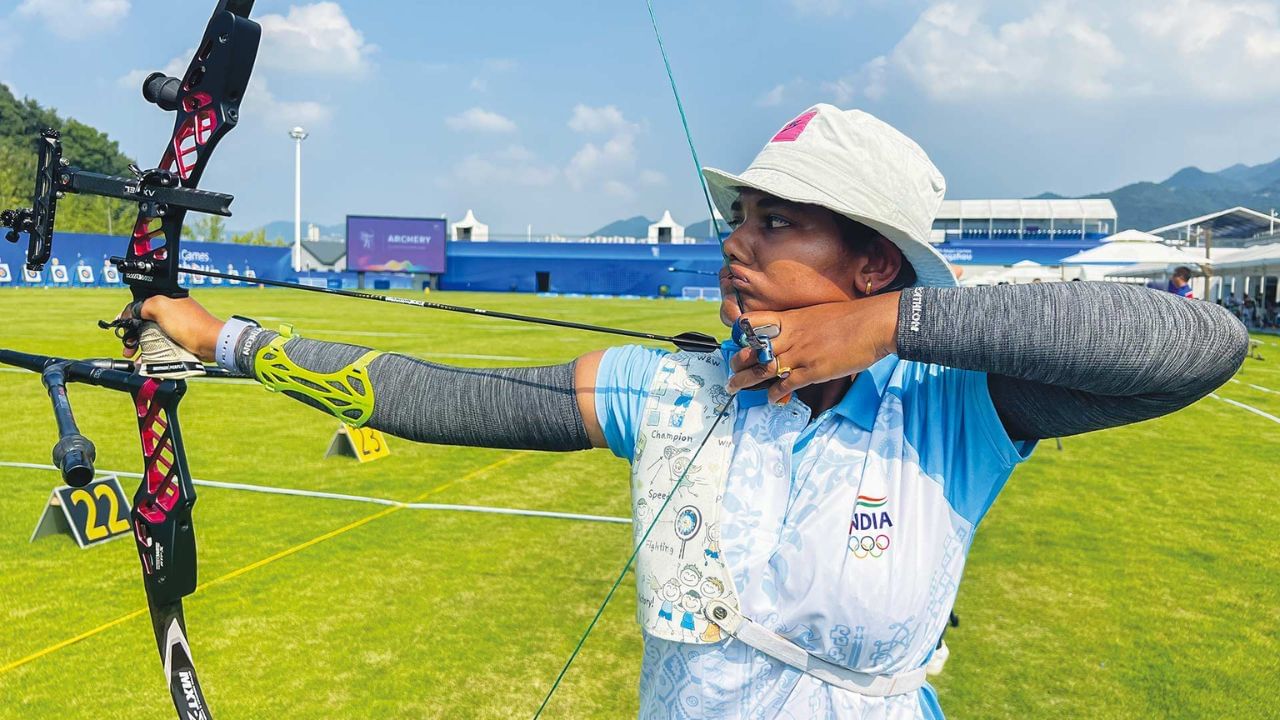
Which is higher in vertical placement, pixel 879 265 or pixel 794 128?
pixel 794 128

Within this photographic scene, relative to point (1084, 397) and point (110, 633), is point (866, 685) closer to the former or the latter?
point (1084, 397)

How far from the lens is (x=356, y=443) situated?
7.07 meters

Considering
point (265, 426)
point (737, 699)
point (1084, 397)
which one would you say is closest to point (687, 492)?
point (737, 699)

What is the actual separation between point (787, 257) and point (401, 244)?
55.4 m

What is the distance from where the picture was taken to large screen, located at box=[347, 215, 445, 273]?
54.2 m

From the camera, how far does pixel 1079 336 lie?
1.28 metres

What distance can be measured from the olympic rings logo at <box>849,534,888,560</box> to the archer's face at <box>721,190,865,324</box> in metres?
0.35

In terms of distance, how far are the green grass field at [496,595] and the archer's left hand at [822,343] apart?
2.36 m

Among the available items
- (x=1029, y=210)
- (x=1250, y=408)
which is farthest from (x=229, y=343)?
(x=1029, y=210)

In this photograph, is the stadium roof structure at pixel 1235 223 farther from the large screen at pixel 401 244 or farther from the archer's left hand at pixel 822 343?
the archer's left hand at pixel 822 343

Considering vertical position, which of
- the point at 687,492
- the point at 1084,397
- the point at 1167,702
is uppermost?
the point at 1084,397

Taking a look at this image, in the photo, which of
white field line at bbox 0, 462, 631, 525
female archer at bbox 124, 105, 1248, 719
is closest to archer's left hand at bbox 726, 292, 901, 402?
female archer at bbox 124, 105, 1248, 719

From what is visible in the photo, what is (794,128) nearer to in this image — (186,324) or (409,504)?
(186,324)

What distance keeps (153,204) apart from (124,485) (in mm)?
5070
